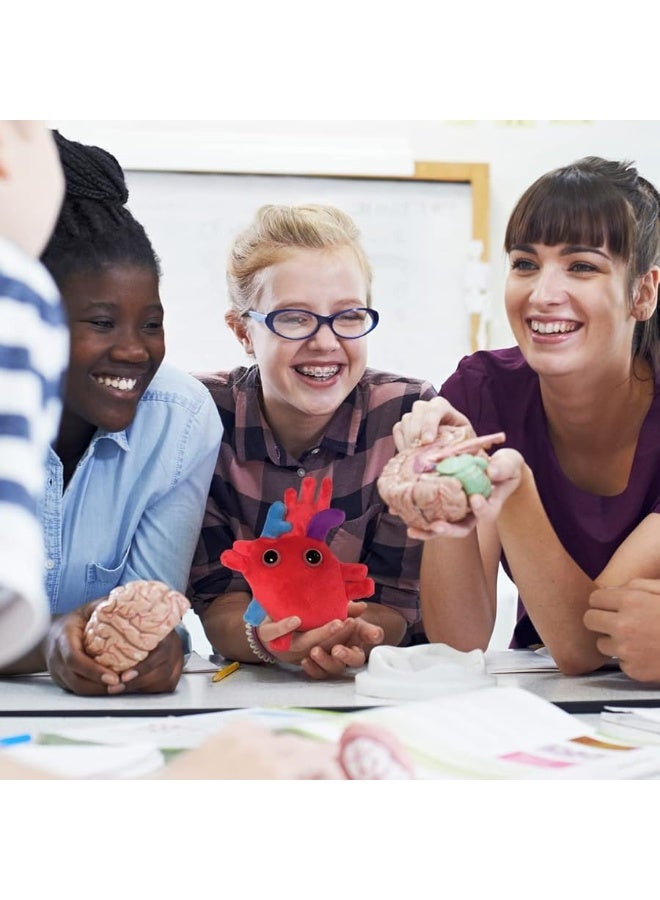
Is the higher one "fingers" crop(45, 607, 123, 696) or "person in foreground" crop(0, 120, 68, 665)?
"person in foreground" crop(0, 120, 68, 665)

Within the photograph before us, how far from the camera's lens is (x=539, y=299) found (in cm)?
117

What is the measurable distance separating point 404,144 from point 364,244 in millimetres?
201

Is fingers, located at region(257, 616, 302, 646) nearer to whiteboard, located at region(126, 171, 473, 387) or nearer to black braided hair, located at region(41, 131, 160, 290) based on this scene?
whiteboard, located at region(126, 171, 473, 387)

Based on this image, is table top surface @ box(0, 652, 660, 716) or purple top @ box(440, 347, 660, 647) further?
purple top @ box(440, 347, 660, 647)

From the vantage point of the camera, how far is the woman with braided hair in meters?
1.12

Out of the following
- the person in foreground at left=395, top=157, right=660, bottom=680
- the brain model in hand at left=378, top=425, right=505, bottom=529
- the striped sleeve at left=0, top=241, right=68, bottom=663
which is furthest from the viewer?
the person in foreground at left=395, top=157, right=660, bottom=680

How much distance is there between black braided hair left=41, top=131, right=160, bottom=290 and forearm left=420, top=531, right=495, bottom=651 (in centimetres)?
44

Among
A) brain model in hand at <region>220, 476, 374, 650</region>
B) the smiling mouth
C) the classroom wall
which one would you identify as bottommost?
brain model in hand at <region>220, 476, 374, 650</region>

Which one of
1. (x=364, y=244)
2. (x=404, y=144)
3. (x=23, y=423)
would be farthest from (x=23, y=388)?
(x=404, y=144)

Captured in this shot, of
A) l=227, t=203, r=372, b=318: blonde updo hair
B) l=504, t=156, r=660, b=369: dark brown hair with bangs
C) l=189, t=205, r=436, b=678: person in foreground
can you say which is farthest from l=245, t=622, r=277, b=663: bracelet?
l=504, t=156, r=660, b=369: dark brown hair with bangs

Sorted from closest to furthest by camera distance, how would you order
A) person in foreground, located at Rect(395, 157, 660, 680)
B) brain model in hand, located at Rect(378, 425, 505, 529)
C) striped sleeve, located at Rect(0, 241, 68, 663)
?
striped sleeve, located at Rect(0, 241, 68, 663) → brain model in hand, located at Rect(378, 425, 505, 529) → person in foreground, located at Rect(395, 157, 660, 680)

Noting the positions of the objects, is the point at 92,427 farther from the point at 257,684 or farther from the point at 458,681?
the point at 458,681

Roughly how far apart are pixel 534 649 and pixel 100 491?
0.59 metres

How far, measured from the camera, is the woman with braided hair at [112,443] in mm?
1120
